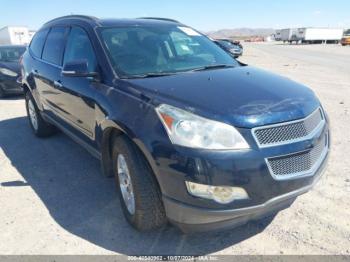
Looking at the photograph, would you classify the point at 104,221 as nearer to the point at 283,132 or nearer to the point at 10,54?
the point at 283,132

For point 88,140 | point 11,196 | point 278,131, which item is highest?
point 278,131

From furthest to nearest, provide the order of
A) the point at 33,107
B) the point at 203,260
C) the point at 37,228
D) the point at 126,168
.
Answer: the point at 33,107
the point at 37,228
the point at 126,168
the point at 203,260

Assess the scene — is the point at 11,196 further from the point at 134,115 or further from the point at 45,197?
the point at 134,115

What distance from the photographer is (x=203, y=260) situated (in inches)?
108

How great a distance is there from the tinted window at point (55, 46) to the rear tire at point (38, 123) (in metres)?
1.14

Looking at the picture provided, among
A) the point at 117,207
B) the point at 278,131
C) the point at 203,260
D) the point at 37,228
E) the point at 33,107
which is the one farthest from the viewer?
the point at 33,107

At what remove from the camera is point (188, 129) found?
97.7 inches

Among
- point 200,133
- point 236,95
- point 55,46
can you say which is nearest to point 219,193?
point 200,133

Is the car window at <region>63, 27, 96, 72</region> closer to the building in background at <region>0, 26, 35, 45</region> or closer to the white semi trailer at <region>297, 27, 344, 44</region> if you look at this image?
the building in background at <region>0, 26, 35, 45</region>

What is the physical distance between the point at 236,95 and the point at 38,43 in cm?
409

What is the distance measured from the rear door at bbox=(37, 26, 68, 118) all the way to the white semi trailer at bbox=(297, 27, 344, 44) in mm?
68340

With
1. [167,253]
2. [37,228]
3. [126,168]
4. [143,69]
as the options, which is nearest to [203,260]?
[167,253]

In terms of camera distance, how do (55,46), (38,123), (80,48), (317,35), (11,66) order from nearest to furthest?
(80,48)
(55,46)
(38,123)
(11,66)
(317,35)

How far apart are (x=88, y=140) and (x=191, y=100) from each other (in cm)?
166
